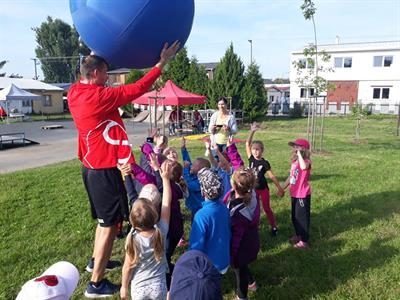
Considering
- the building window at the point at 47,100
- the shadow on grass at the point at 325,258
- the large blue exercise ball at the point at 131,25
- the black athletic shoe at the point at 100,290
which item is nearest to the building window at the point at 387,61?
the building window at the point at 47,100

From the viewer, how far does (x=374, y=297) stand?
3.38 metres

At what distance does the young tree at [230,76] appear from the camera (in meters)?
26.6

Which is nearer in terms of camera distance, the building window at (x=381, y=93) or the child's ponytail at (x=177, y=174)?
Answer: the child's ponytail at (x=177, y=174)

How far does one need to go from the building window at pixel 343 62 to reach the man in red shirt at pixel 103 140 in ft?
134

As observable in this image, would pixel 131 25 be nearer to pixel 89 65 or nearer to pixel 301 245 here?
pixel 89 65

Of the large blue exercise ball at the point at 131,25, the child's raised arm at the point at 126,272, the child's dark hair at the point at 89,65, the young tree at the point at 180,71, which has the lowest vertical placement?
the child's raised arm at the point at 126,272

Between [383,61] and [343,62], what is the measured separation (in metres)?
4.01

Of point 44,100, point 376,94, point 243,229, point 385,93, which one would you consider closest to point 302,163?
point 243,229

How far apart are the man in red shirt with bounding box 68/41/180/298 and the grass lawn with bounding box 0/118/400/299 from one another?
619 mm

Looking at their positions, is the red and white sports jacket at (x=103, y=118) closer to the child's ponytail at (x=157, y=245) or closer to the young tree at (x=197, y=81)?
the child's ponytail at (x=157, y=245)

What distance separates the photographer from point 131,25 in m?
3.14

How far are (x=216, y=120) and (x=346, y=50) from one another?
3768 cm

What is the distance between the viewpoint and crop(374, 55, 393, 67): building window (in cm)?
3747

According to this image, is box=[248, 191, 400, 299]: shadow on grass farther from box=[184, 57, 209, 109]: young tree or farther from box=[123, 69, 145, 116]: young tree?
box=[123, 69, 145, 116]: young tree
